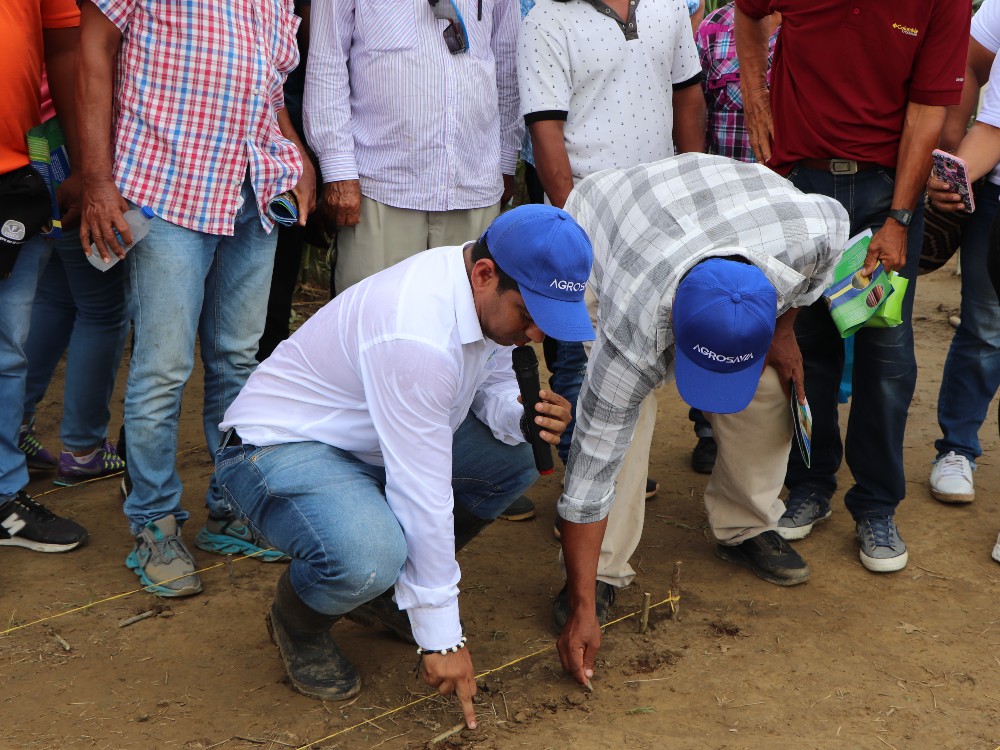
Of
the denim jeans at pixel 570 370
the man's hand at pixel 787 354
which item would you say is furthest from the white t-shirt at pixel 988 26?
the denim jeans at pixel 570 370

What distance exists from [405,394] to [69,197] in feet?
5.39

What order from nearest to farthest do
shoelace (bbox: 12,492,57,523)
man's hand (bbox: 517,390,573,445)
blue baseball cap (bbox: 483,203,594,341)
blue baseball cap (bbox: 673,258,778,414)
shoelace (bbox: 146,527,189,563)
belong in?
1. blue baseball cap (bbox: 483,203,594,341)
2. blue baseball cap (bbox: 673,258,778,414)
3. man's hand (bbox: 517,390,573,445)
4. shoelace (bbox: 146,527,189,563)
5. shoelace (bbox: 12,492,57,523)

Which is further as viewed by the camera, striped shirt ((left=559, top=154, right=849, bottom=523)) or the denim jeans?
the denim jeans

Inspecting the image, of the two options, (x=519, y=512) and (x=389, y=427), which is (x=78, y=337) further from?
(x=389, y=427)

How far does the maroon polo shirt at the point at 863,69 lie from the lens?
3.24 metres

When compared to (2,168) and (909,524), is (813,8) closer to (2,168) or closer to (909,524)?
(909,524)

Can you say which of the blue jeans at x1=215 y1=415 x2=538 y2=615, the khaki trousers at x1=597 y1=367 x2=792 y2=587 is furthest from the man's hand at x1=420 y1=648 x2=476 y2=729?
the khaki trousers at x1=597 y1=367 x2=792 y2=587

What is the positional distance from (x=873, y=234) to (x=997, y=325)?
2.68 feet

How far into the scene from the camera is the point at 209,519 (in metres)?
3.44

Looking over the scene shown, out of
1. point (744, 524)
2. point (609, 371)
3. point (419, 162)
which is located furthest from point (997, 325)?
point (419, 162)

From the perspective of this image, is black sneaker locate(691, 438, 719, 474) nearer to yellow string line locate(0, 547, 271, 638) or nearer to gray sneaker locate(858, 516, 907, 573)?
gray sneaker locate(858, 516, 907, 573)

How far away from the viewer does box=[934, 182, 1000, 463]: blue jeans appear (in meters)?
3.78

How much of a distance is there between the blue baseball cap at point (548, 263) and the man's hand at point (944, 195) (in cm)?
175

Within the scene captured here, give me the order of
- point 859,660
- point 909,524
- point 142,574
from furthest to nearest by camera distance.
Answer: point 909,524
point 142,574
point 859,660
